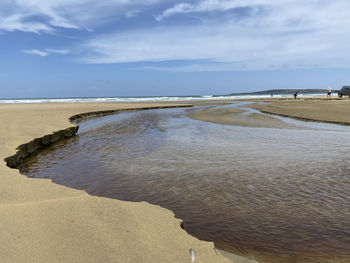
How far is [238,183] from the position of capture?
550 centimetres

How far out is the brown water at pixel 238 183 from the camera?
137 inches

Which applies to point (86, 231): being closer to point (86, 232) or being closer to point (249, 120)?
point (86, 232)

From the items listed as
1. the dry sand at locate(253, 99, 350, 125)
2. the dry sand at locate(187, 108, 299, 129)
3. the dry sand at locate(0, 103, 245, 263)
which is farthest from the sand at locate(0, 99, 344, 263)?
the dry sand at locate(253, 99, 350, 125)

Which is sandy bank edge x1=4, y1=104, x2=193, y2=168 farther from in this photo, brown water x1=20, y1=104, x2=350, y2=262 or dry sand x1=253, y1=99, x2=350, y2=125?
dry sand x1=253, y1=99, x2=350, y2=125

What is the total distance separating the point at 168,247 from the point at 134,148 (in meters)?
6.62

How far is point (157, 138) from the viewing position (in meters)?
11.3

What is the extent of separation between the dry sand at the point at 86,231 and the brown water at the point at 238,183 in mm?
665

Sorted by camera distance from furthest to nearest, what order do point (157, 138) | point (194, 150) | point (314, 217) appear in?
1. point (157, 138)
2. point (194, 150)
3. point (314, 217)

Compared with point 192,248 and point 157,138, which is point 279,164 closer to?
point 192,248

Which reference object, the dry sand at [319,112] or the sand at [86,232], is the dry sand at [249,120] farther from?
the sand at [86,232]

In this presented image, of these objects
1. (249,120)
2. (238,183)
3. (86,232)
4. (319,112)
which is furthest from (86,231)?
(319,112)

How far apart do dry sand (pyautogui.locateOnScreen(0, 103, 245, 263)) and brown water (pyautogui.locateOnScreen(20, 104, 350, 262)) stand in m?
0.66

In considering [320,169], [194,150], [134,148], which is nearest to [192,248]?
[320,169]

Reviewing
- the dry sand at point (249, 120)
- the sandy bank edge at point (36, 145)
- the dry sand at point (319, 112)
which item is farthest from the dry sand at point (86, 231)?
the dry sand at point (319, 112)
